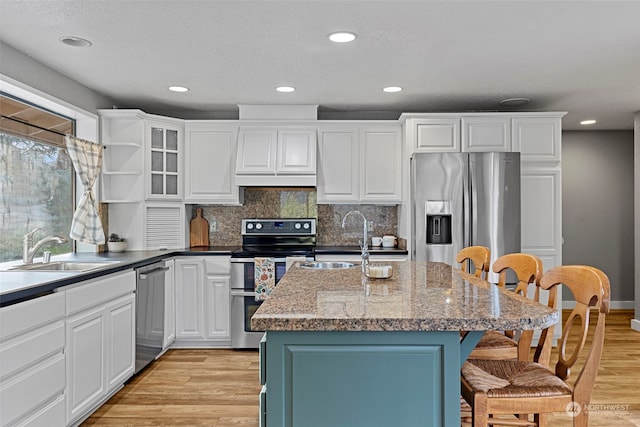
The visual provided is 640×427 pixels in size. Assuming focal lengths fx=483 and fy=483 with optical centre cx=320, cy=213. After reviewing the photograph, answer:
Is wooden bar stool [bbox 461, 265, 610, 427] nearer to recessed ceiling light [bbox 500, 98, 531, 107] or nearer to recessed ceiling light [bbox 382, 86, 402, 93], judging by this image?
recessed ceiling light [bbox 382, 86, 402, 93]

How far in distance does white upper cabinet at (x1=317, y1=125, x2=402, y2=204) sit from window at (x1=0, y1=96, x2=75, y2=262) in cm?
232

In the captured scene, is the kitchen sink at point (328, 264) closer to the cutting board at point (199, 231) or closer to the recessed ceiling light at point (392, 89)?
the recessed ceiling light at point (392, 89)

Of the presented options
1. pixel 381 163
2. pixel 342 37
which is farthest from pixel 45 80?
pixel 381 163

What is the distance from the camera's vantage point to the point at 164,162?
15.6 ft

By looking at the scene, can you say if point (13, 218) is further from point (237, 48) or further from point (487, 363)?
point (487, 363)

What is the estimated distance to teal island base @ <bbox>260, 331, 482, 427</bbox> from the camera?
1635 millimetres

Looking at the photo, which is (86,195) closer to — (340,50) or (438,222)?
(340,50)

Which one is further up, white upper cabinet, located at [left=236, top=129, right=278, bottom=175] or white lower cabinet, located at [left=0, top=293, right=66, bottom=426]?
white upper cabinet, located at [left=236, top=129, right=278, bottom=175]

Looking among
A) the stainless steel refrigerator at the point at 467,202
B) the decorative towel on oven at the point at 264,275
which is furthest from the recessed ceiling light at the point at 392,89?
the decorative towel on oven at the point at 264,275

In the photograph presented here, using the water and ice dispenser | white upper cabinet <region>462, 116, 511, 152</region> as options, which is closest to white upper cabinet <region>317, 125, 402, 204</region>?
the water and ice dispenser

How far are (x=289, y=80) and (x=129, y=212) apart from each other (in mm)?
2006

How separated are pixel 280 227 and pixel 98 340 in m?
2.39

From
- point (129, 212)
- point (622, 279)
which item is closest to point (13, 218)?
point (129, 212)

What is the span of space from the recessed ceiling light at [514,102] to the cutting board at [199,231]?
330 cm
